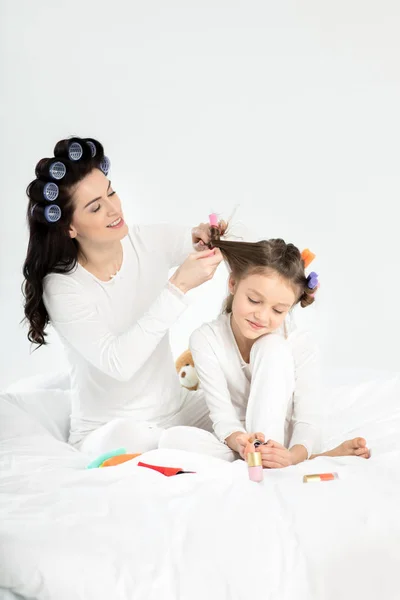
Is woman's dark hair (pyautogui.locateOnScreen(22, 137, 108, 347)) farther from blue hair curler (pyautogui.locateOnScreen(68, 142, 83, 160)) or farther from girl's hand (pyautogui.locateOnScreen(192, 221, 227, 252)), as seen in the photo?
girl's hand (pyautogui.locateOnScreen(192, 221, 227, 252))

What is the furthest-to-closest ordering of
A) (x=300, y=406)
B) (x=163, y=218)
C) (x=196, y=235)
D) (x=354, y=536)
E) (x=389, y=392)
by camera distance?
(x=163, y=218) → (x=389, y=392) → (x=196, y=235) → (x=300, y=406) → (x=354, y=536)

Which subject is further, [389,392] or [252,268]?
[389,392]

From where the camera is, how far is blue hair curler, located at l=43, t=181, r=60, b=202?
2.39 meters

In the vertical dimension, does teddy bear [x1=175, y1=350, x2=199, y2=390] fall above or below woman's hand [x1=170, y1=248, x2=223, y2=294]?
below

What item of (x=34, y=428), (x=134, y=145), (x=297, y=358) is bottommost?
(x=34, y=428)

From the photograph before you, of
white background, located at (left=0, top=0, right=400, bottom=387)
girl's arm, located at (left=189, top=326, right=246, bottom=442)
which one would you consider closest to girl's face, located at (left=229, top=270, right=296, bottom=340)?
girl's arm, located at (left=189, top=326, right=246, bottom=442)

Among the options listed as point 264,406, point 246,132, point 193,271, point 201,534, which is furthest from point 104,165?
point 246,132

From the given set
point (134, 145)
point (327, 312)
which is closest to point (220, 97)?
point (134, 145)

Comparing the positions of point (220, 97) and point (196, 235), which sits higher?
point (220, 97)

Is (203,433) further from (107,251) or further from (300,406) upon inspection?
(107,251)

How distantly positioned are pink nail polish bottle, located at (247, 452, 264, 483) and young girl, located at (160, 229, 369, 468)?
0.23 metres

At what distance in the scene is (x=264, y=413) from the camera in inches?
88.4

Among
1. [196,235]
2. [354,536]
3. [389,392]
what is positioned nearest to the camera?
[354,536]

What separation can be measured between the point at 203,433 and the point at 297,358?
0.36 meters
